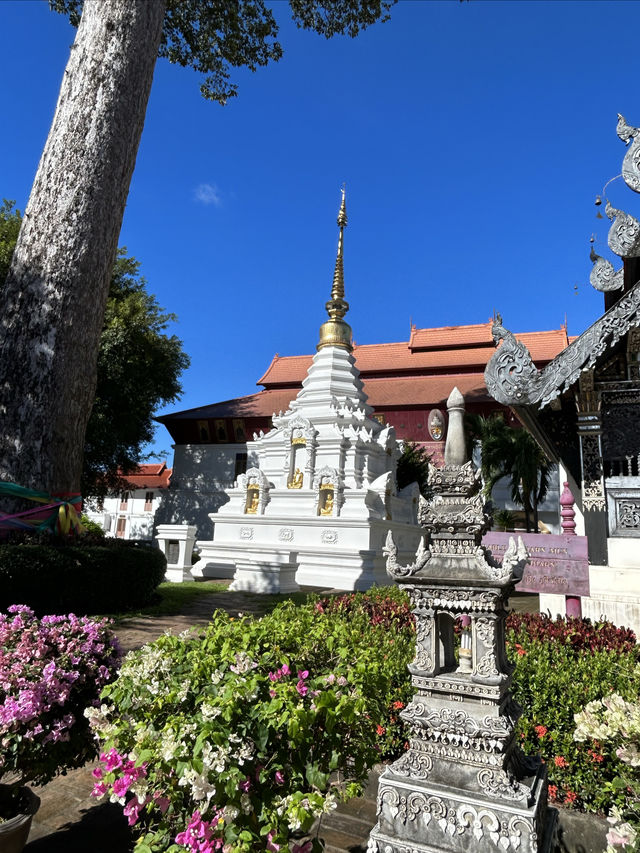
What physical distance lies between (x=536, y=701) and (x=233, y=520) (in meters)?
15.3

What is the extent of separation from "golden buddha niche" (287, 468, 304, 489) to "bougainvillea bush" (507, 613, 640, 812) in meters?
13.6

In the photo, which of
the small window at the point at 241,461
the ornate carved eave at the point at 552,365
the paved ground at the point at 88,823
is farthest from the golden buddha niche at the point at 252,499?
the paved ground at the point at 88,823

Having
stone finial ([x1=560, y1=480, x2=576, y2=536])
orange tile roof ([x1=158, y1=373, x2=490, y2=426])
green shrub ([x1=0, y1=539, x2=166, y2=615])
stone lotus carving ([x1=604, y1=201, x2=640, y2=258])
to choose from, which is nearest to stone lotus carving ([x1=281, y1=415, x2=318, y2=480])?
orange tile roof ([x1=158, y1=373, x2=490, y2=426])

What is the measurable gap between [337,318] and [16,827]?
20.4 meters

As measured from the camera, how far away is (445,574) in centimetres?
309

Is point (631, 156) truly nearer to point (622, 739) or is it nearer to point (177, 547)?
point (622, 739)

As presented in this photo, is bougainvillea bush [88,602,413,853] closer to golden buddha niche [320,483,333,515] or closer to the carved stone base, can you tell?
the carved stone base

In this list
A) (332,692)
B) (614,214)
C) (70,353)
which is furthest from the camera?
(70,353)

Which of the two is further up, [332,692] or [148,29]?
[148,29]

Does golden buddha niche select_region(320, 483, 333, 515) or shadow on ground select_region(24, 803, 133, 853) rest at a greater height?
golden buddha niche select_region(320, 483, 333, 515)

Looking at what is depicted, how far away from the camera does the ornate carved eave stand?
6.20 meters

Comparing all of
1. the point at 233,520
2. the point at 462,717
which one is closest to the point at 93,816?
the point at 462,717

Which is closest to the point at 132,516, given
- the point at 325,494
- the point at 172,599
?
the point at 325,494

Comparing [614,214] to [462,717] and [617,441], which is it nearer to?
[617,441]
